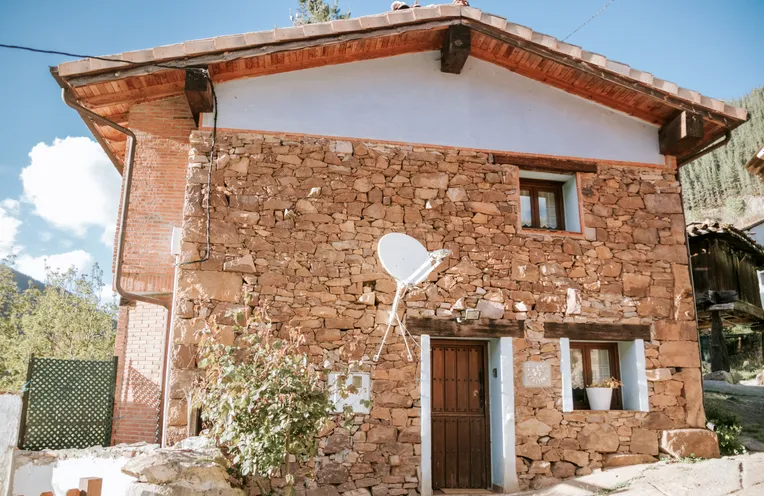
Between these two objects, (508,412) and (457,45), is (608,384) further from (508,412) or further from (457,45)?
(457,45)

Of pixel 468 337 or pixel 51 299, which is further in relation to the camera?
pixel 51 299

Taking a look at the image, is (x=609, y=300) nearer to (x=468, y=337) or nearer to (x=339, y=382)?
(x=468, y=337)

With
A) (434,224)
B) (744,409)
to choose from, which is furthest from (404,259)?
(744,409)

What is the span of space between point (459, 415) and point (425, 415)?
676 mm

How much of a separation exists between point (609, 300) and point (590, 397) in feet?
4.26

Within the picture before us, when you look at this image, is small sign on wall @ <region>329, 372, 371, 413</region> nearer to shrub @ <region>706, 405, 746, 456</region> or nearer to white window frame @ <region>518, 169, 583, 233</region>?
white window frame @ <region>518, 169, 583, 233</region>

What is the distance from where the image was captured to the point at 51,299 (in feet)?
54.6

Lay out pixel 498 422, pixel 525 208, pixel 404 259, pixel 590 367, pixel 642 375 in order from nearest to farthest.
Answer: pixel 404 259 → pixel 498 422 → pixel 642 375 → pixel 590 367 → pixel 525 208

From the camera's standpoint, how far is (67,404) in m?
7.36

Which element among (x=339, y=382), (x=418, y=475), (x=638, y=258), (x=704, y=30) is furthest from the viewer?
(x=704, y=30)

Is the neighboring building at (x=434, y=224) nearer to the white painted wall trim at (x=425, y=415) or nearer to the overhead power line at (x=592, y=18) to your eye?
the white painted wall trim at (x=425, y=415)

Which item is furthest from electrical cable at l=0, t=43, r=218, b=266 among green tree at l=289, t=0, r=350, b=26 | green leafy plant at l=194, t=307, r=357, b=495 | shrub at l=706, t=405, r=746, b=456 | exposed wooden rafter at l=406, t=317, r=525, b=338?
green tree at l=289, t=0, r=350, b=26

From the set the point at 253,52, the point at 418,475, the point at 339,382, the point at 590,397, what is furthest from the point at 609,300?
the point at 253,52

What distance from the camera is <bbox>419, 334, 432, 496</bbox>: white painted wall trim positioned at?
23.0 ft
